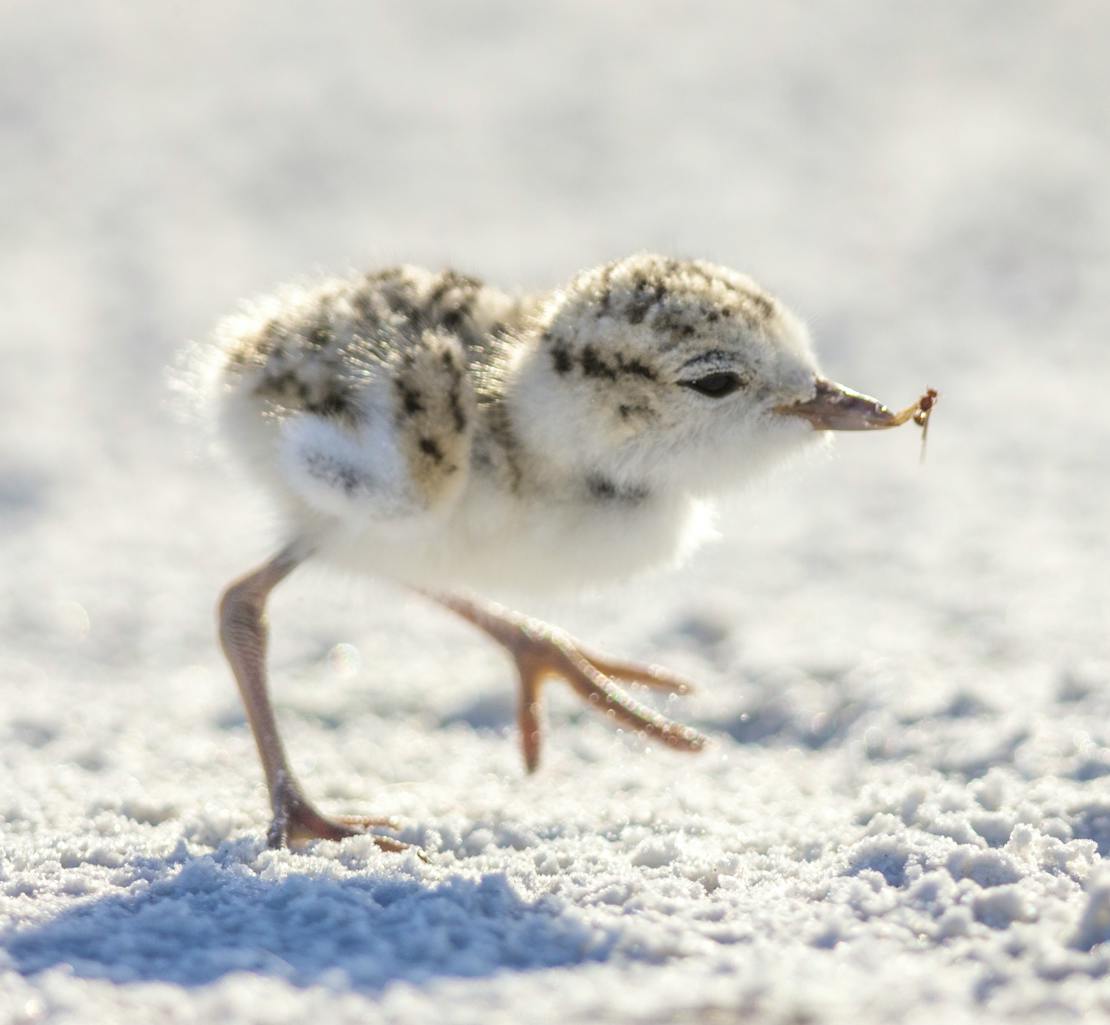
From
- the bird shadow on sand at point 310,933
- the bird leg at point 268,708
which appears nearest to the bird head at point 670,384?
the bird leg at point 268,708

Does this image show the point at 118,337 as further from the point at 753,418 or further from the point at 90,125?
the point at 753,418

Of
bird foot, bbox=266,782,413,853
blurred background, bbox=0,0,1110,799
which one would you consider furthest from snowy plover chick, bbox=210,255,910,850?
blurred background, bbox=0,0,1110,799

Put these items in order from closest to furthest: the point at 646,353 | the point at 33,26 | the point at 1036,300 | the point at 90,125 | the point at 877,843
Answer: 1. the point at 877,843
2. the point at 646,353
3. the point at 1036,300
4. the point at 90,125
5. the point at 33,26

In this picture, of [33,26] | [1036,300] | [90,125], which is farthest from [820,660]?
[33,26]

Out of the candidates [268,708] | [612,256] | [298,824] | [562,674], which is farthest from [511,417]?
[612,256]

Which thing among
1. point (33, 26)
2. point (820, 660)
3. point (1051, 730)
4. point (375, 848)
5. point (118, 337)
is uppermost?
point (33, 26)
